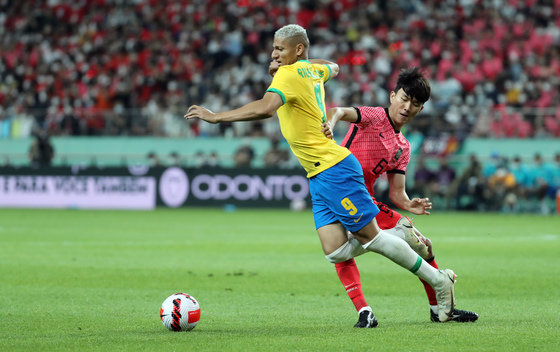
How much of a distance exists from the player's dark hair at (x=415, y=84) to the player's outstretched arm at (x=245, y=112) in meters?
1.28

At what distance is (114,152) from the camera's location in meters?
28.5

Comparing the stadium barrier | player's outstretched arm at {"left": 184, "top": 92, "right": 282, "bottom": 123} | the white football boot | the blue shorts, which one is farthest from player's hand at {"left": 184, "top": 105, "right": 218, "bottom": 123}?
the stadium barrier

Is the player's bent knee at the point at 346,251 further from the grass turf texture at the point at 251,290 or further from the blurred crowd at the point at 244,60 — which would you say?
the blurred crowd at the point at 244,60

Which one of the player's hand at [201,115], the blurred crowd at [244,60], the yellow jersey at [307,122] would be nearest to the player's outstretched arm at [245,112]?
the player's hand at [201,115]

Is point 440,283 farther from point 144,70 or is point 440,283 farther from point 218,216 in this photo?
point 144,70

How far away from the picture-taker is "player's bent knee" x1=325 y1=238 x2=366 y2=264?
6949mm

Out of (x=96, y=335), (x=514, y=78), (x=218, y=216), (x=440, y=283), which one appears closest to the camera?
(x=96, y=335)

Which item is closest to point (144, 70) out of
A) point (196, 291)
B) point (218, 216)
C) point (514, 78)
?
point (218, 216)

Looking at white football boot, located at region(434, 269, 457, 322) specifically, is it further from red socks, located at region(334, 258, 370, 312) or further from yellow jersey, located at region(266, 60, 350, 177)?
yellow jersey, located at region(266, 60, 350, 177)

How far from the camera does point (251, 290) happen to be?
967 cm

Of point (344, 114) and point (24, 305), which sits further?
point (24, 305)

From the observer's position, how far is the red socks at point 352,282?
7023mm

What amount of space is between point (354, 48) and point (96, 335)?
2417cm

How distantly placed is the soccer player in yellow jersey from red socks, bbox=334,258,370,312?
145mm
